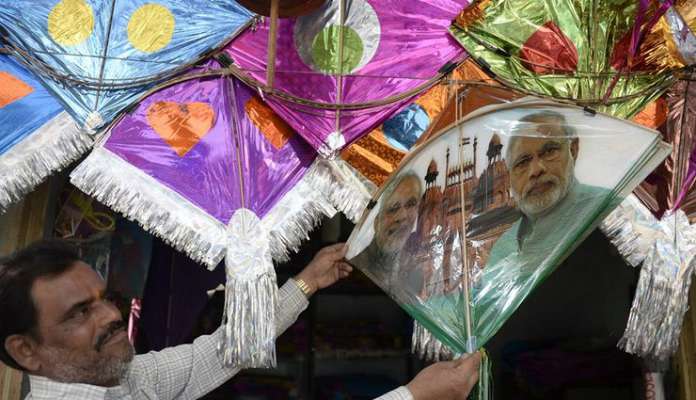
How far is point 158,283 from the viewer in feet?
9.33

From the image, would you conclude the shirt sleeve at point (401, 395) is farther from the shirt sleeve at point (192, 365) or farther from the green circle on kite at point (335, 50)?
the green circle on kite at point (335, 50)

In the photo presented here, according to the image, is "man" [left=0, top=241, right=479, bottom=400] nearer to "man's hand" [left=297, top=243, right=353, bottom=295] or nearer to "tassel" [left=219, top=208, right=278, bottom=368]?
"tassel" [left=219, top=208, right=278, bottom=368]

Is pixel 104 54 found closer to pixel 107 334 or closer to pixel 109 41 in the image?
pixel 109 41

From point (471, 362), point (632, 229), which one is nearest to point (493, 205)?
point (471, 362)

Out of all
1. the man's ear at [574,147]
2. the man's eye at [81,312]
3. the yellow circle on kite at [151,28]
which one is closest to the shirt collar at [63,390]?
the man's eye at [81,312]

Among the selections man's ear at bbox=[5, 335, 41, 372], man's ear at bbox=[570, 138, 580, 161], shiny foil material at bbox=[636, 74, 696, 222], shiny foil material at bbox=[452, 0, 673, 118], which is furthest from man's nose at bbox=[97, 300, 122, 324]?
shiny foil material at bbox=[636, 74, 696, 222]

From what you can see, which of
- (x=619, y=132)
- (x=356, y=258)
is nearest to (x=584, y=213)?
(x=619, y=132)

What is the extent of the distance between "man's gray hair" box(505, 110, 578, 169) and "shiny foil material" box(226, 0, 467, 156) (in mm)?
458

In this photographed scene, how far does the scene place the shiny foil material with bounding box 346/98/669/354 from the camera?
1.49m

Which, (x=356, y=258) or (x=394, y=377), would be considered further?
(x=394, y=377)

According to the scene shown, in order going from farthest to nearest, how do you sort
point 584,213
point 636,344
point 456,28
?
point 456,28 → point 636,344 → point 584,213

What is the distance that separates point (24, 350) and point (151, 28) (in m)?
1.09

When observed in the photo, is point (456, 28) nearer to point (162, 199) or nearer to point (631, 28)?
point (631, 28)

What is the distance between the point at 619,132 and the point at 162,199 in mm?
1261
